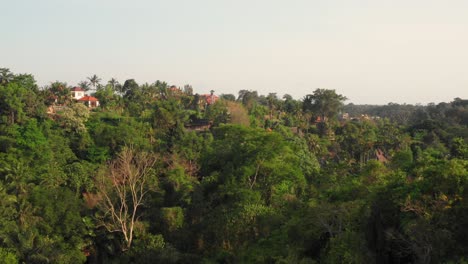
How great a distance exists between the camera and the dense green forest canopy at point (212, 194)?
1326cm

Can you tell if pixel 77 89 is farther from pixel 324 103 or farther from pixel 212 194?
pixel 212 194

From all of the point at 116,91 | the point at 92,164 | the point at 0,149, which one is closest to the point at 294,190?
the point at 92,164

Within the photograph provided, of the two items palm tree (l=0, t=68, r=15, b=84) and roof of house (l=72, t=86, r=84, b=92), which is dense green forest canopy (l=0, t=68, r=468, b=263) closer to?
palm tree (l=0, t=68, r=15, b=84)

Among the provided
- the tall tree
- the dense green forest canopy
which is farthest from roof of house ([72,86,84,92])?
the tall tree

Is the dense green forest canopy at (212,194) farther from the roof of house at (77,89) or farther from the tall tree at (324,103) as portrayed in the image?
the roof of house at (77,89)

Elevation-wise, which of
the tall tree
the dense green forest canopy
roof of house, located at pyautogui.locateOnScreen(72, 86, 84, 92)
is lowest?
the dense green forest canopy

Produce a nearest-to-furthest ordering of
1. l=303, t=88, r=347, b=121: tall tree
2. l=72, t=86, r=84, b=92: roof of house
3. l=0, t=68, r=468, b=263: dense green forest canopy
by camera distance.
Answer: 1. l=0, t=68, r=468, b=263: dense green forest canopy
2. l=303, t=88, r=347, b=121: tall tree
3. l=72, t=86, r=84, b=92: roof of house

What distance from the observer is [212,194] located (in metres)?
25.6

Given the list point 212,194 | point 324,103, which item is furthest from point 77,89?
point 212,194

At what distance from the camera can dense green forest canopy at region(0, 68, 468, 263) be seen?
13.3m

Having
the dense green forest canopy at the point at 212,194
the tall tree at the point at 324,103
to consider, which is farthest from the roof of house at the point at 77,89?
the tall tree at the point at 324,103

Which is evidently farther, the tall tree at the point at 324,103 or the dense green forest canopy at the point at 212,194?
the tall tree at the point at 324,103

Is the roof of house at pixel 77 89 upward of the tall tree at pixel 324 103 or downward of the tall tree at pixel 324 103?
upward

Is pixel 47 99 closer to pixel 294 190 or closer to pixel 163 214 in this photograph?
pixel 163 214
